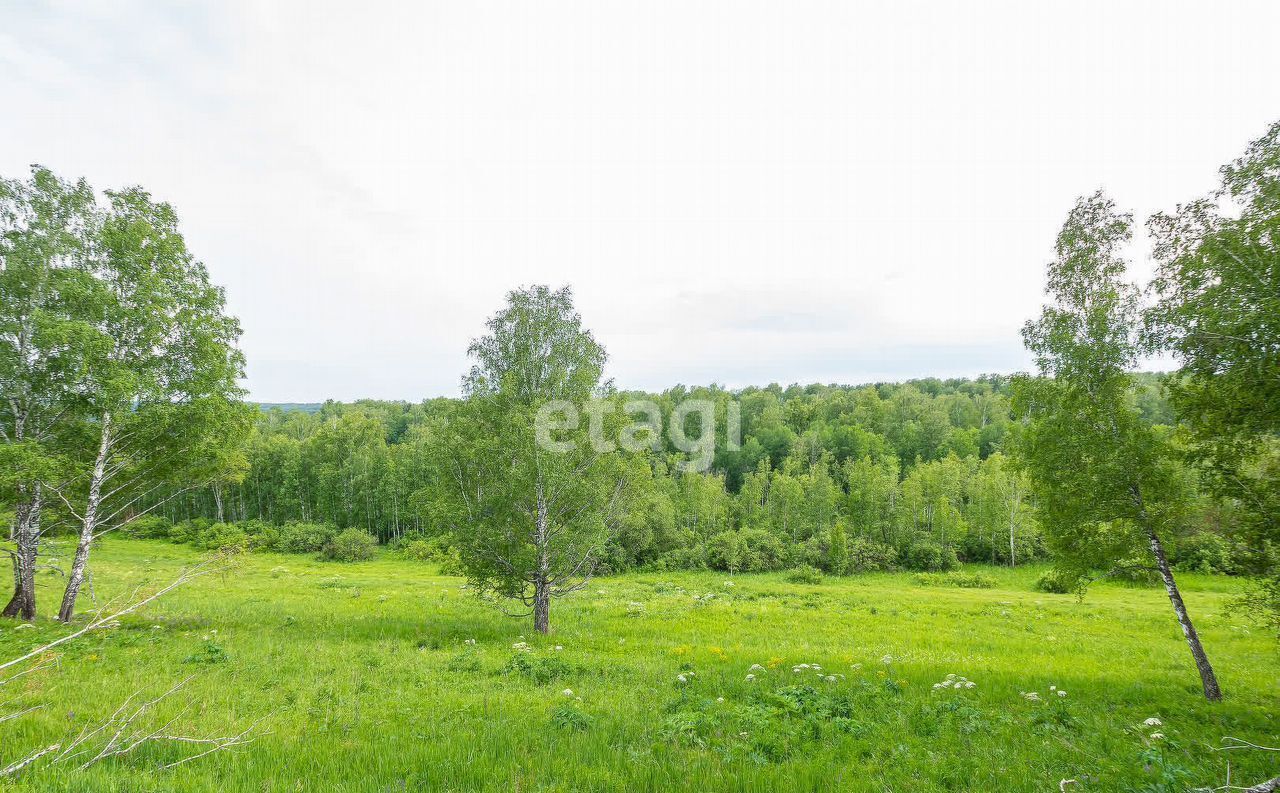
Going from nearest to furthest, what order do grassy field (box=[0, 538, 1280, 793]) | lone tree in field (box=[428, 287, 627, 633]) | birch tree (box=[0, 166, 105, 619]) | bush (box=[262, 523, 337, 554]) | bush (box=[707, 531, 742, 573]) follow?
1. grassy field (box=[0, 538, 1280, 793])
2. birch tree (box=[0, 166, 105, 619])
3. lone tree in field (box=[428, 287, 627, 633])
4. bush (box=[707, 531, 742, 573])
5. bush (box=[262, 523, 337, 554])

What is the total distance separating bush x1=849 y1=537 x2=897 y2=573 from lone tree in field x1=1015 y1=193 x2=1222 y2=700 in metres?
40.9

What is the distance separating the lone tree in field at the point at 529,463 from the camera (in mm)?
17781

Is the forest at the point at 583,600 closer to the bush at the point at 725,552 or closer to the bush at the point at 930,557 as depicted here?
the bush at the point at 725,552

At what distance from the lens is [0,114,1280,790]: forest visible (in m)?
8.09

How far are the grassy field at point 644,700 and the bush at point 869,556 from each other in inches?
1132

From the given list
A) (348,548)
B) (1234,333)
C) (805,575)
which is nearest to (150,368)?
(1234,333)

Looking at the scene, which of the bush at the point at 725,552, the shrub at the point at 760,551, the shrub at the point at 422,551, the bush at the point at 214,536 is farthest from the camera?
the bush at the point at 214,536

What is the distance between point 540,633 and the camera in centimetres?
1859

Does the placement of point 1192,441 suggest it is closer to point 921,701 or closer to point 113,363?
point 921,701

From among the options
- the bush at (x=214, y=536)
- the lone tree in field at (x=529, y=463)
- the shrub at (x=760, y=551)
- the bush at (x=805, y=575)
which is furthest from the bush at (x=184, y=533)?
the bush at (x=805, y=575)

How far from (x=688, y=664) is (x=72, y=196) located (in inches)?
986

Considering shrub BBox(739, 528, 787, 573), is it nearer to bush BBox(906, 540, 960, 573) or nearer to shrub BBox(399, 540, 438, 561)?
bush BBox(906, 540, 960, 573)

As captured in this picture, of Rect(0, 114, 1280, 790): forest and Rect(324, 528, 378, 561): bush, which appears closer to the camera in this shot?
Rect(0, 114, 1280, 790): forest

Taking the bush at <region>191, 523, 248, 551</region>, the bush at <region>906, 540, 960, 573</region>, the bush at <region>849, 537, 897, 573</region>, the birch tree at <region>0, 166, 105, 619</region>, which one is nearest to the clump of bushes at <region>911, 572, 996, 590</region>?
the bush at <region>849, 537, 897, 573</region>
